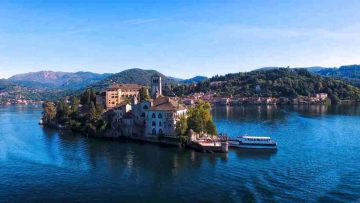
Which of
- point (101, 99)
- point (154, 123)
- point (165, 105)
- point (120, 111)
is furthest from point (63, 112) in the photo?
point (165, 105)

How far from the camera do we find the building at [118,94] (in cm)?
10833

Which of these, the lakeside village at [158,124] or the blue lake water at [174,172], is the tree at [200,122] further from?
the blue lake water at [174,172]

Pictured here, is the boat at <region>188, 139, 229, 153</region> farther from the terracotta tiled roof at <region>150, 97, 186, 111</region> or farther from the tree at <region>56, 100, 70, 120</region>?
the tree at <region>56, 100, 70, 120</region>

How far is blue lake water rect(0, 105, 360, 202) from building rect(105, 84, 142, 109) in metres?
27.6

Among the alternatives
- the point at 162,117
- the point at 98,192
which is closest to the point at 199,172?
the point at 98,192

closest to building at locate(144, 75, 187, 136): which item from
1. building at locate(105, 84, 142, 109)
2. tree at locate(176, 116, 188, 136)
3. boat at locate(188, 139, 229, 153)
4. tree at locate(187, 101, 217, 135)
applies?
tree at locate(176, 116, 188, 136)

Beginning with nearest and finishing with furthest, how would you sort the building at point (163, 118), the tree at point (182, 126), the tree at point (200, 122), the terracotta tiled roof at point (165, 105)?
1. the tree at point (182, 126)
2. the tree at point (200, 122)
3. the building at point (163, 118)
4. the terracotta tiled roof at point (165, 105)

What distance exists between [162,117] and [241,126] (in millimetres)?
33770

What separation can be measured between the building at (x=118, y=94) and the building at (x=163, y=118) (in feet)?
93.7

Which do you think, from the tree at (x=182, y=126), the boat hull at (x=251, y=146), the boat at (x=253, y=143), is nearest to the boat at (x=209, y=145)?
the tree at (x=182, y=126)

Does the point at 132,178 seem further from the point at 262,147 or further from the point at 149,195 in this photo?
the point at 262,147

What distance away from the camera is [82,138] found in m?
85.1

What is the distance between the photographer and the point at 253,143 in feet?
230

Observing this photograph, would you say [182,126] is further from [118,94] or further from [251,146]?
[118,94]
